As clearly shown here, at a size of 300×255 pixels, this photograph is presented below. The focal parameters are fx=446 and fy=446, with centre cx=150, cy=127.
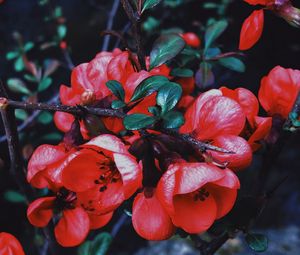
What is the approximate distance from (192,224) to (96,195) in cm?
16

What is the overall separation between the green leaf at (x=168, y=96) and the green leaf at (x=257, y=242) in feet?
1.17

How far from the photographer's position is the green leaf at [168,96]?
675 millimetres

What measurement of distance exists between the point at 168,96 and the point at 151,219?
19cm

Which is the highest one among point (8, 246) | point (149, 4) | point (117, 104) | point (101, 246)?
point (149, 4)

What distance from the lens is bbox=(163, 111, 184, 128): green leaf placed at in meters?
0.64

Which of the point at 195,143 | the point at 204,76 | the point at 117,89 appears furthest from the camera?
the point at 204,76

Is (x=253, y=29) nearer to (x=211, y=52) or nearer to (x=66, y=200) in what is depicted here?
(x=211, y=52)

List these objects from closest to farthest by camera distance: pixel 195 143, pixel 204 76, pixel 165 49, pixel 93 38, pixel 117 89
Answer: pixel 195 143, pixel 117 89, pixel 165 49, pixel 204 76, pixel 93 38

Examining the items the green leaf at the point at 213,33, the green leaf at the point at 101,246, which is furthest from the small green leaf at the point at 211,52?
the green leaf at the point at 101,246

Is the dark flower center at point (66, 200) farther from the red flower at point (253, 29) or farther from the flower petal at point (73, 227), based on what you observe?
the red flower at point (253, 29)

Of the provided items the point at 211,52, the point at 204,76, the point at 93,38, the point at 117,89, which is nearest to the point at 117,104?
the point at 117,89

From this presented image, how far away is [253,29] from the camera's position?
81 centimetres

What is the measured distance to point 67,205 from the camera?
31.8 inches

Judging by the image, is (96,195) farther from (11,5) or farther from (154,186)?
(11,5)
